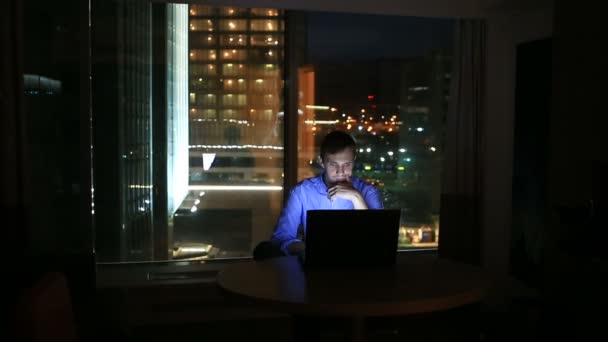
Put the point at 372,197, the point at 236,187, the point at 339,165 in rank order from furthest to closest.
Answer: the point at 236,187 < the point at 372,197 < the point at 339,165

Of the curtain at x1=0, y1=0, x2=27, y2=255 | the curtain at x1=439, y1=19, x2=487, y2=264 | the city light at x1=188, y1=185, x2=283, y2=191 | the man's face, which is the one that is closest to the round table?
the man's face

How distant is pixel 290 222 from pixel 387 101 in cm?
183

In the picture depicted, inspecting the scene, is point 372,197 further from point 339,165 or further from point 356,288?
point 356,288

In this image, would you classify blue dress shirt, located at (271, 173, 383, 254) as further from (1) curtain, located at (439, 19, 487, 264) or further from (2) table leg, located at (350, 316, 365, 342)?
(1) curtain, located at (439, 19, 487, 264)

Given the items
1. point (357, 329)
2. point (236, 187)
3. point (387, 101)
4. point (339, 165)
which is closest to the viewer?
point (357, 329)

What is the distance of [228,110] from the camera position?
3914 mm

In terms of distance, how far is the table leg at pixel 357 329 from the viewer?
177 centimetres

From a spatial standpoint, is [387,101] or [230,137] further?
[387,101]

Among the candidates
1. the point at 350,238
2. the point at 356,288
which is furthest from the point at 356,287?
the point at 350,238

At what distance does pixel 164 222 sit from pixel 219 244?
430 millimetres

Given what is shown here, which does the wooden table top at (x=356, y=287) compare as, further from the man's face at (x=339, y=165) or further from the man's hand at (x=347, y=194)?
the man's face at (x=339, y=165)

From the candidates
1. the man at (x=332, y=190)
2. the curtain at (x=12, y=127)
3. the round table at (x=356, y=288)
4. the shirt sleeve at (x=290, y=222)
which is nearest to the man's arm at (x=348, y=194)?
the man at (x=332, y=190)

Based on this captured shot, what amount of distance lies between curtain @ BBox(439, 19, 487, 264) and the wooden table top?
1.84 meters

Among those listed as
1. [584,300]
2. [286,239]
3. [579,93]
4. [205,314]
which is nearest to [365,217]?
[286,239]
